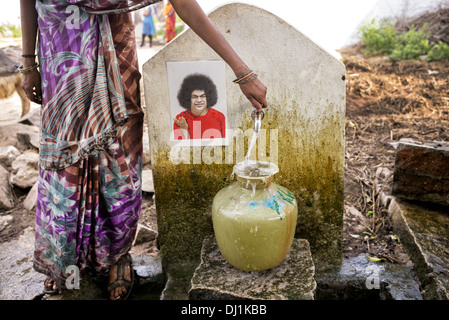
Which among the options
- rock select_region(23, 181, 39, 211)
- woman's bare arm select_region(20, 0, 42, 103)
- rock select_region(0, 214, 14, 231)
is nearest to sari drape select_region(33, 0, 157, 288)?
woman's bare arm select_region(20, 0, 42, 103)

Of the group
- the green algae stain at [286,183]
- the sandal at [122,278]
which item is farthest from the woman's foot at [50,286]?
the green algae stain at [286,183]

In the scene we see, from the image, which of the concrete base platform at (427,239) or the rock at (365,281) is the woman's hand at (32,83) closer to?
the rock at (365,281)

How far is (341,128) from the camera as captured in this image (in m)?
2.11

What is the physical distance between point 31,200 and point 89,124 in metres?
1.64

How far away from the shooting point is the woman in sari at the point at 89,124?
1.78 metres

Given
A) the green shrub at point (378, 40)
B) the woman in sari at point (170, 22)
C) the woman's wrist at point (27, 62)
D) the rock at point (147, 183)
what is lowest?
the rock at point (147, 183)

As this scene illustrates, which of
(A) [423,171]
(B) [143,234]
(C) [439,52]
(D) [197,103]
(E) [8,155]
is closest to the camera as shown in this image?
(D) [197,103]

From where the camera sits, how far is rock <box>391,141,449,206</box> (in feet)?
8.02

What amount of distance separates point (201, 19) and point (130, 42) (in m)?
0.53

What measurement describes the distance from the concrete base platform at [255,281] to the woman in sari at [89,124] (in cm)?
54

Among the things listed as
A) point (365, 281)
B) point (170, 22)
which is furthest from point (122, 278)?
point (170, 22)

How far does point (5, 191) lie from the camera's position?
3.21 m

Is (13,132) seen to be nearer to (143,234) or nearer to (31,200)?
(31,200)
